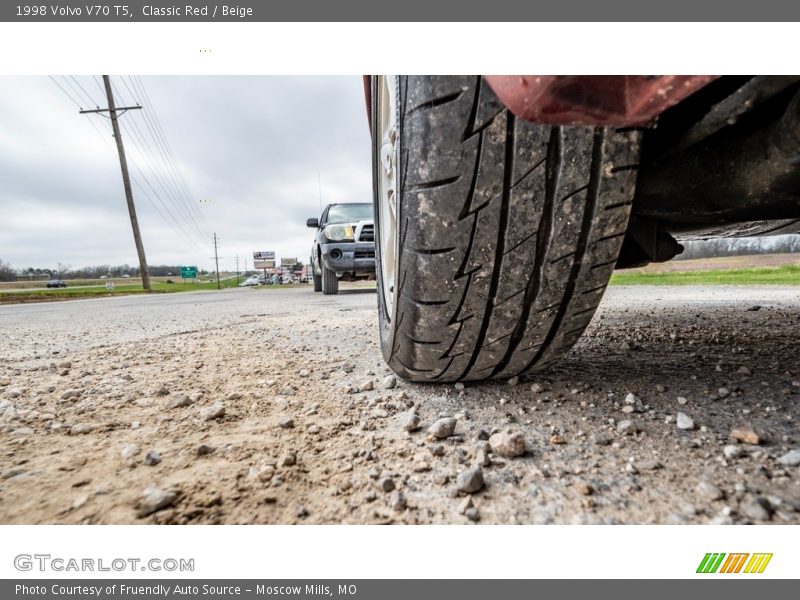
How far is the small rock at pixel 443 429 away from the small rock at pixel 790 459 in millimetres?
528

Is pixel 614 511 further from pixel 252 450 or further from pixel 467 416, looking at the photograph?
pixel 252 450

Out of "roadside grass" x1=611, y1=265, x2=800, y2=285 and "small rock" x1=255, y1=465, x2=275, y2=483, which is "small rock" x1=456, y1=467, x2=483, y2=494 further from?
"roadside grass" x1=611, y1=265, x2=800, y2=285

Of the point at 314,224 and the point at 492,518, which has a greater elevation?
the point at 314,224

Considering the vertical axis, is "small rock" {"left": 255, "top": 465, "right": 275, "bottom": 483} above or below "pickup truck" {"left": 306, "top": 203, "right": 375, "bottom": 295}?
below

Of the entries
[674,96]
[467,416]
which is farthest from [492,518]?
[674,96]

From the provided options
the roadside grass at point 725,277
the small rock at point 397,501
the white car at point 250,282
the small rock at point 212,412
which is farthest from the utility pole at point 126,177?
the white car at point 250,282

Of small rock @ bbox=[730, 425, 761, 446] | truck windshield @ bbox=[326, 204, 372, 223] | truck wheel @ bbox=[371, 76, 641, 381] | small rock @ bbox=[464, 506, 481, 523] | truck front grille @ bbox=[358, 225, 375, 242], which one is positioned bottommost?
small rock @ bbox=[464, 506, 481, 523]

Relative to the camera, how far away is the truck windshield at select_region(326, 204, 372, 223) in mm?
5980

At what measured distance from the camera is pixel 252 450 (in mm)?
774

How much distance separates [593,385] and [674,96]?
77 centimetres

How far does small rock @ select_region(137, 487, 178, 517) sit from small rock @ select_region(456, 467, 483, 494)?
0.44 metres

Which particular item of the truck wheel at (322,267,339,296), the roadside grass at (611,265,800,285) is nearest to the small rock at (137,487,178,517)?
the truck wheel at (322,267,339,296)

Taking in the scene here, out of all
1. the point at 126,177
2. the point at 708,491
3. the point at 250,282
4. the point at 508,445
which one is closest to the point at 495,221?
the point at 508,445

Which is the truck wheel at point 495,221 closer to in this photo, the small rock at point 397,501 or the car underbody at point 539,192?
the car underbody at point 539,192
